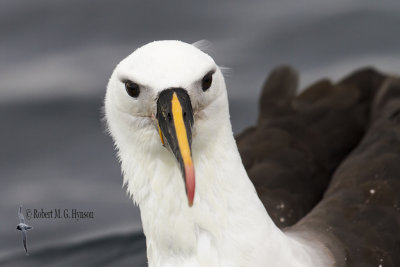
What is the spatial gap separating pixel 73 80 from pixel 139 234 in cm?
152

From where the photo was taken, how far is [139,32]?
8.31 metres

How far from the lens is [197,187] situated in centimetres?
425

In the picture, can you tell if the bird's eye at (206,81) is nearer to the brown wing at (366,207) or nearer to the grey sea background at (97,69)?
the brown wing at (366,207)

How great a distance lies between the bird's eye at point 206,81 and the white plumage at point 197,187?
0.09ft

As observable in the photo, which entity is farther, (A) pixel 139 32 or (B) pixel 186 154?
(A) pixel 139 32

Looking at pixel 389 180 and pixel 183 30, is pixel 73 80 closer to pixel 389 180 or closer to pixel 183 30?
pixel 183 30

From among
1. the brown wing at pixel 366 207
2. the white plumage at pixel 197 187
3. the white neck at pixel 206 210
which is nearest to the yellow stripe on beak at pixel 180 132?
the white plumage at pixel 197 187

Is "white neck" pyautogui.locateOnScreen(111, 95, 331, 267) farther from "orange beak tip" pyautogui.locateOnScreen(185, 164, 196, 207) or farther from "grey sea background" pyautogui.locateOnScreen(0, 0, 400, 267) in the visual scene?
"grey sea background" pyautogui.locateOnScreen(0, 0, 400, 267)

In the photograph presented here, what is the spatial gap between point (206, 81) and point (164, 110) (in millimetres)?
242

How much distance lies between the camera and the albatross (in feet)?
13.0

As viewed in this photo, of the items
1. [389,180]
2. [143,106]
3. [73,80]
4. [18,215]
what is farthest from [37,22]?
[143,106]

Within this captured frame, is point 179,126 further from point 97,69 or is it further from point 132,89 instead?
point 97,69

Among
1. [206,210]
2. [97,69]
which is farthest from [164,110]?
[97,69]

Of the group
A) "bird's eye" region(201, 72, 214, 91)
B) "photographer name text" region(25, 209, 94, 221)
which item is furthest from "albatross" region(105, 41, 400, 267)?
"photographer name text" region(25, 209, 94, 221)
